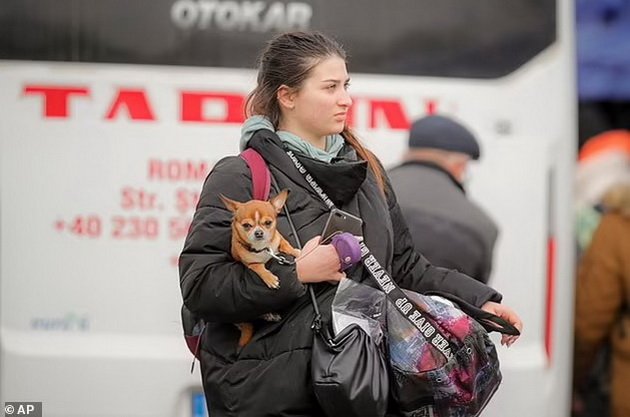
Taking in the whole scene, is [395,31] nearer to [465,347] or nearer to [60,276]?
[60,276]

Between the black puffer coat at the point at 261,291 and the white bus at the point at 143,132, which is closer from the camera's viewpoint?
the black puffer coat at the point at 261,291

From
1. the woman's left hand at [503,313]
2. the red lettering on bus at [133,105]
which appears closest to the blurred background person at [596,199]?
the red lettering on bus at [133,105]

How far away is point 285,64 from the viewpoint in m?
3.11

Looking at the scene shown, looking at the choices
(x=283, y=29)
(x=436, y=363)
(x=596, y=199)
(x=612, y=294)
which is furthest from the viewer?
(x=596, y=199)

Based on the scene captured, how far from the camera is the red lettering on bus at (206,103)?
184 inches

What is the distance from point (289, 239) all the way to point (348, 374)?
336mm

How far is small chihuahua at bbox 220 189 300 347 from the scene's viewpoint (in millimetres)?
2844

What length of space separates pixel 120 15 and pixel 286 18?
1.89 ft

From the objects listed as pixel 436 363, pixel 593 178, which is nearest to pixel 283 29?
pixel 436 363

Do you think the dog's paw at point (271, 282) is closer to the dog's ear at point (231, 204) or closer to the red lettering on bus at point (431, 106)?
the dog's ear at point (231, 204)

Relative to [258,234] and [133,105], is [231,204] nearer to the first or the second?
[258,234]

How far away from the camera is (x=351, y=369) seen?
113 inches

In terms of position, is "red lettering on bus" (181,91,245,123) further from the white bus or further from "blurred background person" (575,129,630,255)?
"blurred background person" (575,129,630,255)

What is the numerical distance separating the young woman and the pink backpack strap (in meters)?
0.02
